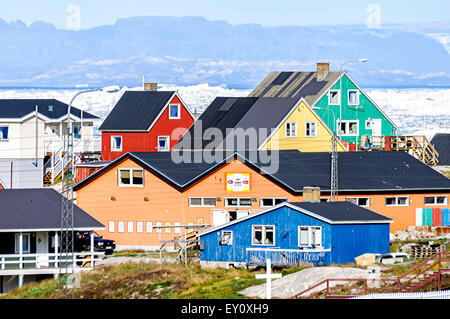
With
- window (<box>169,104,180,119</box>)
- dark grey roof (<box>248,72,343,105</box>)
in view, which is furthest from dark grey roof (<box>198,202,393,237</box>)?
window (<box>169,104,180,119</box>)

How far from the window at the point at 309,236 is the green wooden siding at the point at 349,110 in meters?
40.5

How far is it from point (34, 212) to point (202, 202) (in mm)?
12801

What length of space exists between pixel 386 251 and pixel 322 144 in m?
29.9

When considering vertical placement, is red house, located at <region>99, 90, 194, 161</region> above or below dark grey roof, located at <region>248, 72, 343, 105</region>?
below

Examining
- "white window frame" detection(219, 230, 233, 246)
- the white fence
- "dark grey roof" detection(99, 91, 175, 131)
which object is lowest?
the white fence

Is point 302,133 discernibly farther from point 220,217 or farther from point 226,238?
point 226,238

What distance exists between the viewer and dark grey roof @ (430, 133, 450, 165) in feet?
362

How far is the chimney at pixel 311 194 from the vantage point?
67.6 meters

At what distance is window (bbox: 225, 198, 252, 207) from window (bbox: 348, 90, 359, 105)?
105ft

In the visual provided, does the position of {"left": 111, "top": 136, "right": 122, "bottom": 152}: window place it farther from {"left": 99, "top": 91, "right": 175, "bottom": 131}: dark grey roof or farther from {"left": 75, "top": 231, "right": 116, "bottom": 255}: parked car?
{"left": 75, "top": 231, "right": 116, "bottom": 255}: parked car

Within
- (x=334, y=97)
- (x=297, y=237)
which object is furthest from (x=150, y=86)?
(x=297, y=237)

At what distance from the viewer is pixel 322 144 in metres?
91.9

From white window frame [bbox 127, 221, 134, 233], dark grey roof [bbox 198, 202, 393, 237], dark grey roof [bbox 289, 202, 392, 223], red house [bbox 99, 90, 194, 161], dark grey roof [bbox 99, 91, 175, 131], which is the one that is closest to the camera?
dark grey roof [bbox 198, 202, 393, 237]

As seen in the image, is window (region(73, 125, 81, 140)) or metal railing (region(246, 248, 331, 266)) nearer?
metal railing (region(246, 248, 331, 266))
